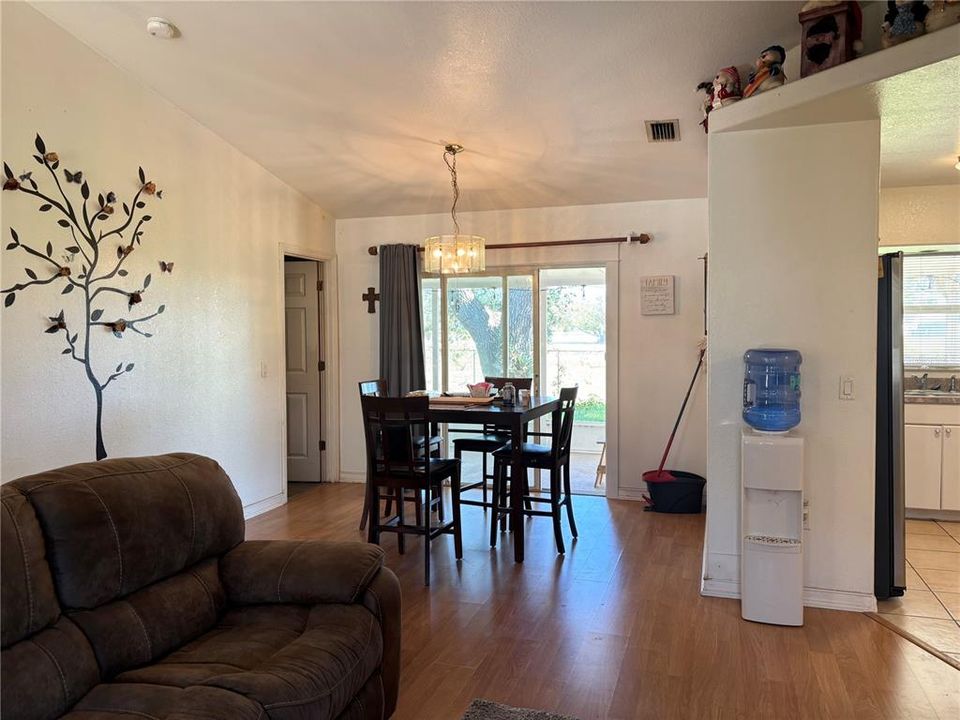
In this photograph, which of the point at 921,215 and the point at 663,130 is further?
the point at 921,215

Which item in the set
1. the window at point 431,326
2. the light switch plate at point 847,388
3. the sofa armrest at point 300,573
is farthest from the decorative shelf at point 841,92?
the window at point 431,326

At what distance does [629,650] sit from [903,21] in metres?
2.75

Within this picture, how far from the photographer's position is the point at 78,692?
5.24 ft

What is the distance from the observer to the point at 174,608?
1.95 meters

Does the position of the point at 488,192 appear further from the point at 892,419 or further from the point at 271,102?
the point at 892,419

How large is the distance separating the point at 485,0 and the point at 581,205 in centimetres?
267

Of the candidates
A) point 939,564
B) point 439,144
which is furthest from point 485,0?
point 939,564

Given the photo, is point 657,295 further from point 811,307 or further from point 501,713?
point 501,713

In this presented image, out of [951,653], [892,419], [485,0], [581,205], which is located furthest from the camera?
[581,205]

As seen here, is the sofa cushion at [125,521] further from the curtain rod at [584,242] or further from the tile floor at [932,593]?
the curtain rod at [584,242]

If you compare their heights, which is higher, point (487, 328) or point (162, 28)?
point (162, 28)

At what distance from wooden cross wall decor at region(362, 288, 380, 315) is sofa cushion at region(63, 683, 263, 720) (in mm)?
4523

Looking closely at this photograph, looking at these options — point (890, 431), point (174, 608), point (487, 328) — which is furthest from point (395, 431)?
point (890, 431)

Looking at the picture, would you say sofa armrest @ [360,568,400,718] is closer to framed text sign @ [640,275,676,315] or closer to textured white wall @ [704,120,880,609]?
textured white wall @ [704,120,880,609]
